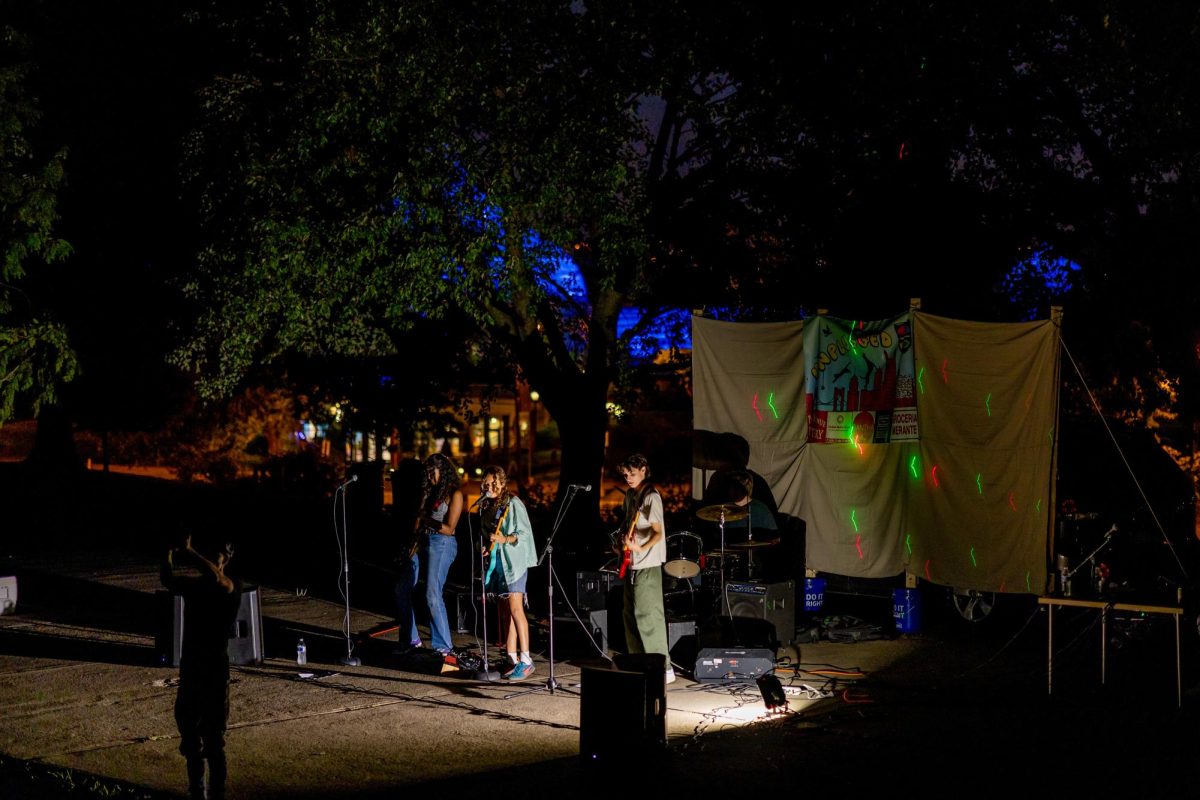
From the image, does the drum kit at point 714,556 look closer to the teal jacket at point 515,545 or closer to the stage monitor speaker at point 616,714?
the teal jacket at point 515,545

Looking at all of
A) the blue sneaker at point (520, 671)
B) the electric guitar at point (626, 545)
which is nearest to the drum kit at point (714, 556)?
the electric guitar at point (626, 545)

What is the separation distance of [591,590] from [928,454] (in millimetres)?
→ 3737

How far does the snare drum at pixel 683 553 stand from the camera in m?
9.84

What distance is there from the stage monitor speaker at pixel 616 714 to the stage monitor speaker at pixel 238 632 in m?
4.71

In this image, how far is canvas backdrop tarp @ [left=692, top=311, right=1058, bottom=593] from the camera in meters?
10.1

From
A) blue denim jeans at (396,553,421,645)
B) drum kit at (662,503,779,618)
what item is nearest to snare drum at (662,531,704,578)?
drum kit at (662,503,779,618)

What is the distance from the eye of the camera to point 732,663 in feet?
34.3

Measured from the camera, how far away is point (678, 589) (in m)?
12.6

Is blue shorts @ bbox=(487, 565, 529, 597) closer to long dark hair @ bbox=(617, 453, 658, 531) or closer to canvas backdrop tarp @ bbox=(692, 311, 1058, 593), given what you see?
long dark hair @ bbox=(617, 453, 658, 531)

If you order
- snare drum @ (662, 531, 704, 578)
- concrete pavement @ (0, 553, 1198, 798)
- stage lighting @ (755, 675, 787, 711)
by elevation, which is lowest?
concrete pavement @ (0, 553, 1198, 798)

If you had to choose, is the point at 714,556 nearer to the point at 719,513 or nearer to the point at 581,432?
the point at 719,513

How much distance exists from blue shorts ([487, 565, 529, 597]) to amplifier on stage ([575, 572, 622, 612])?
164 cm

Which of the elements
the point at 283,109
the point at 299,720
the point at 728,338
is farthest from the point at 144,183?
the point at 299,720

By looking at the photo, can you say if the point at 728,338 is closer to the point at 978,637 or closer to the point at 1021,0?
the point at 978,637
